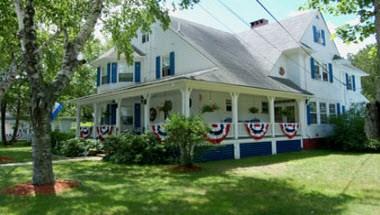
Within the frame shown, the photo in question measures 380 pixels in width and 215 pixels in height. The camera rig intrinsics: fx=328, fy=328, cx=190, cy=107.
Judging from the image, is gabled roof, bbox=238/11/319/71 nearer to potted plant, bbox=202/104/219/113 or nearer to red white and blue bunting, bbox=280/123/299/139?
red white and blue bunting, bbox=280/123/299/139

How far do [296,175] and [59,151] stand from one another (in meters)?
12.4

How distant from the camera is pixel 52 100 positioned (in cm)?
766

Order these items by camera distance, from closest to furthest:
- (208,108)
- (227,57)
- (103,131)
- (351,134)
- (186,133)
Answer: (186,133) < (208,108) < (227,57) < (103,131) < (351,134)

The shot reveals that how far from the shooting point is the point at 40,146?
749 centimetres

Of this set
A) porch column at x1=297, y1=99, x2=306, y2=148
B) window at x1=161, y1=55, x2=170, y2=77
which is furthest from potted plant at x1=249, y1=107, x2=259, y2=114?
window at x1=161, y1=55, x2=170, y2=77

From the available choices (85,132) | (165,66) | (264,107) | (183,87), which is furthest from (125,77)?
(264,107)

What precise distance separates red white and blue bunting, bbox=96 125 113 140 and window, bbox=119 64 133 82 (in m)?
3.19

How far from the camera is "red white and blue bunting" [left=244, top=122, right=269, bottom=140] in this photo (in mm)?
14945

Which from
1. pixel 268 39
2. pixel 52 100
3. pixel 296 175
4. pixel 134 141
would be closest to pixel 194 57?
pixel 134 141

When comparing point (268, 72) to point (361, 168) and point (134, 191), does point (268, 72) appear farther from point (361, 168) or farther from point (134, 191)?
point (134, 191)

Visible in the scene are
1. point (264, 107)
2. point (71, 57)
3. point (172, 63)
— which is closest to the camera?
point (71, 57)

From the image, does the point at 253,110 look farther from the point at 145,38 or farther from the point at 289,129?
the point at 145,38

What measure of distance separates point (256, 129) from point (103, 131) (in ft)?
27.0

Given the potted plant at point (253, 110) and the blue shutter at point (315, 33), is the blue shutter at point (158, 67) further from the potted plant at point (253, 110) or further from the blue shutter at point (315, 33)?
the blue shutter at point (315, 33)
